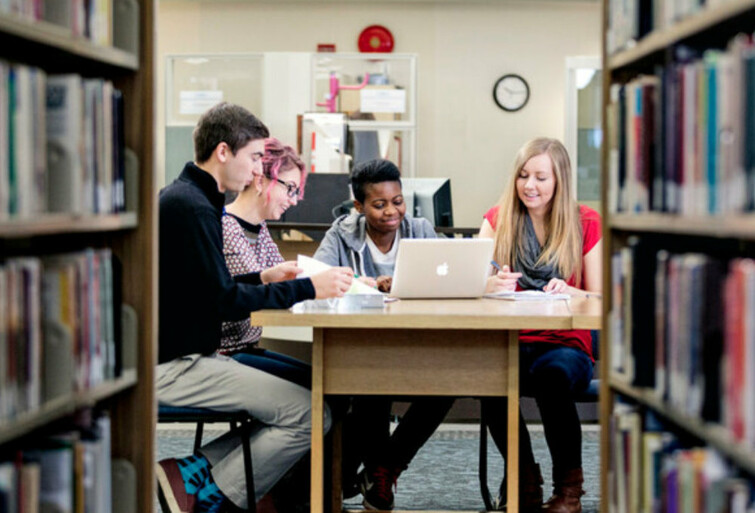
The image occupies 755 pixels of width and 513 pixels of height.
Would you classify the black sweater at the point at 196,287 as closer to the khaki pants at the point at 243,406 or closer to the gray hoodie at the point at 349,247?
the khaki pants at the point at 243,406

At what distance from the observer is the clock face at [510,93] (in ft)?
27.6

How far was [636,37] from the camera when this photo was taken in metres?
1.80

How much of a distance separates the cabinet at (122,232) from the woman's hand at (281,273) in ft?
2.96

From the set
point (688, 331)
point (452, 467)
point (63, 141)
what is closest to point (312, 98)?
point (452, 467)

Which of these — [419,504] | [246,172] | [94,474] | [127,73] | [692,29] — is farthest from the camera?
[419,504]

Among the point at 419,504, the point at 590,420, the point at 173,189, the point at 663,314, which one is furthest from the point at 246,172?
the point at 590,420

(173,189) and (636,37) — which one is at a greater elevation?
(636,37)

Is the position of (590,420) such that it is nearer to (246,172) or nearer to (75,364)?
(246,172)

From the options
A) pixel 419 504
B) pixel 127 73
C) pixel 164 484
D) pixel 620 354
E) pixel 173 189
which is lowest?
pixel 419 504

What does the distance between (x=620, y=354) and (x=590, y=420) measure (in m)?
2.66

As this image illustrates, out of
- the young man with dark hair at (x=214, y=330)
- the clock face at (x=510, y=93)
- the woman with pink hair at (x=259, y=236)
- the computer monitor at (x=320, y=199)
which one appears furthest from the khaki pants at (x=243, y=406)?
the clock face at (x=510, y=93)

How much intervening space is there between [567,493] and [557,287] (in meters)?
0.62

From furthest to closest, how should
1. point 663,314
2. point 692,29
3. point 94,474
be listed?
point 94,474, point 663,314, point 692,29

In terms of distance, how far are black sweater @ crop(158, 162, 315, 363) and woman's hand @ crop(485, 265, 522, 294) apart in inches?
27.7
